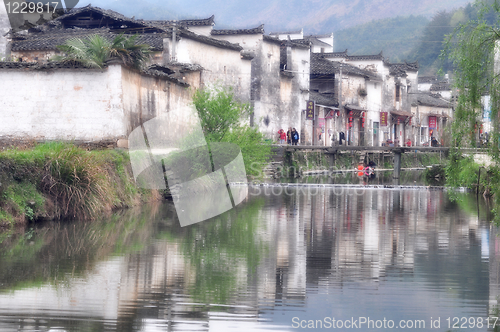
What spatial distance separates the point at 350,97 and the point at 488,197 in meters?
31.2

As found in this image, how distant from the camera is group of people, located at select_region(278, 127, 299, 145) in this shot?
45.4 metres

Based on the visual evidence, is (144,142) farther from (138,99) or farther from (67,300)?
(67,300)

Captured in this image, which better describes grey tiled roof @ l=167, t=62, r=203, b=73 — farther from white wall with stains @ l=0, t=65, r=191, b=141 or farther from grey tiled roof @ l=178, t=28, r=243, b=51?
white wall with stains @ l=0, t=65, r=191, b=141

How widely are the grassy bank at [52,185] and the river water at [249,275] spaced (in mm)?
582

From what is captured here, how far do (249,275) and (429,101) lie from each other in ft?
221

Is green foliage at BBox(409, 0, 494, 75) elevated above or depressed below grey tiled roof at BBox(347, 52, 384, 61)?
above

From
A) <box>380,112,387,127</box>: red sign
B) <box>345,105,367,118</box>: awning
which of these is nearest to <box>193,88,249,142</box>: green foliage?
<box>345,105,367,118</box>: awning

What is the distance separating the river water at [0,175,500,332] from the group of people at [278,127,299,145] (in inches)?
1083

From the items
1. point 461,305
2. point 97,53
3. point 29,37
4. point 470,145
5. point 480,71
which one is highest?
point 29,37

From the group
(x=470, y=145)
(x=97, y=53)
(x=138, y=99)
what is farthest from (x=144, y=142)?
(x=470, y=145)

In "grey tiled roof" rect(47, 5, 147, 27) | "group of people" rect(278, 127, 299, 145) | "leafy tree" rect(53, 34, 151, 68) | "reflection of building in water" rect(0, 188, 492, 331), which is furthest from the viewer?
"group of people" rect(278, 127, 299, 145)

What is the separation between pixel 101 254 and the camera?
1154cm

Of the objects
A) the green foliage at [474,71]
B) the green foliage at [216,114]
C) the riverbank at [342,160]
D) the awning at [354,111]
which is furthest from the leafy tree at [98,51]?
the awning at [354,111]


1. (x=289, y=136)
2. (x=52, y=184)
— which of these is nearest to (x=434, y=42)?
(x=289, y=136)
